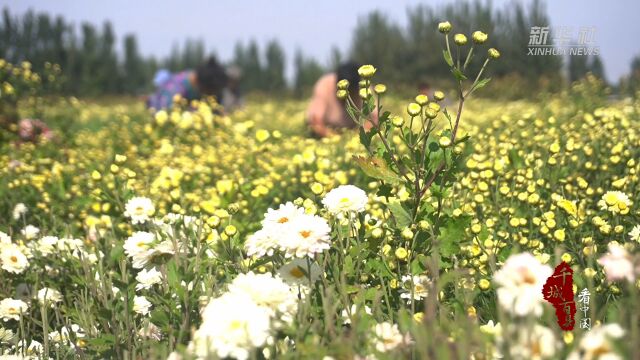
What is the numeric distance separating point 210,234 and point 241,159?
75.7 inches

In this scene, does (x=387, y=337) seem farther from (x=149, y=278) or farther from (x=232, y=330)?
(x=149, y=278)

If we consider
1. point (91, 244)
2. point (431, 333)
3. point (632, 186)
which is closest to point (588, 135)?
point (632, 186)

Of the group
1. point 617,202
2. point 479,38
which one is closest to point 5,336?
point 479,38

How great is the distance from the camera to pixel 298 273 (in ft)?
5.24

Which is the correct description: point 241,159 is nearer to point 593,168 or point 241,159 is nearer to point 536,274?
point 593,168

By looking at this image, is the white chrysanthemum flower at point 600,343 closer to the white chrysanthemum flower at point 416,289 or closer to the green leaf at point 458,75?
the white chrysanthemum flower at point 416,289

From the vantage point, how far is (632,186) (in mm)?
2506

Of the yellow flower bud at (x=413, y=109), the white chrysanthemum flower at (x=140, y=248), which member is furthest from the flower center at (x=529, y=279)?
the white chrysanthemum flower at (x=140, y=248)

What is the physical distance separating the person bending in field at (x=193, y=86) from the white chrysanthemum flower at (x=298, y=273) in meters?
6.14

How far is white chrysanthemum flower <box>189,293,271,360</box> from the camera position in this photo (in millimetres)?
1171

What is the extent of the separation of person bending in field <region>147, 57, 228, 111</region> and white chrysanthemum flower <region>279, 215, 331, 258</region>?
6217 millimetres

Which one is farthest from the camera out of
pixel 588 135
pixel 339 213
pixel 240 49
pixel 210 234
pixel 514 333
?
pixel 240 49

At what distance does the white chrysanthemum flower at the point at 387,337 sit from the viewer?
124 centimetres

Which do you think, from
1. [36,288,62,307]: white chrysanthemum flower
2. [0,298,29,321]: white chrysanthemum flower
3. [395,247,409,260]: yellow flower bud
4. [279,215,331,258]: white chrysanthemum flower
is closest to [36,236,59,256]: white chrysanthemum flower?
[36,288,62,307]: white chrysanthemum flower
